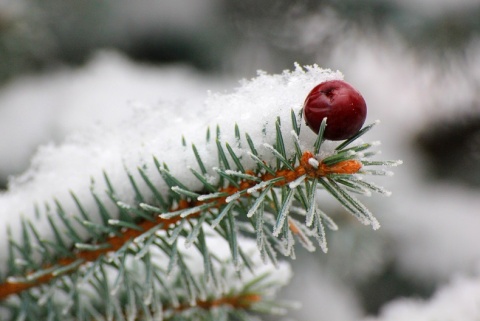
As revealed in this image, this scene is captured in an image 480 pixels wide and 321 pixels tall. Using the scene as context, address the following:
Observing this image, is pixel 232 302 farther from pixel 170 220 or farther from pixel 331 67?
pixel 331 67

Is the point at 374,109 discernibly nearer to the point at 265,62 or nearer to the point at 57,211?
the point at 265,62

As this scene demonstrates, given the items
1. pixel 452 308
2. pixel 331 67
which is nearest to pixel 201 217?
pixel 452 308

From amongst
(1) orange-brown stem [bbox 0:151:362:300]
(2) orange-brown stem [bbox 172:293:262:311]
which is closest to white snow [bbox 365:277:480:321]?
(2) orange-brown stem [bbox 172:293:262:311]

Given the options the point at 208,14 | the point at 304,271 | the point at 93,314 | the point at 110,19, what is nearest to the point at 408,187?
the point at 304,271

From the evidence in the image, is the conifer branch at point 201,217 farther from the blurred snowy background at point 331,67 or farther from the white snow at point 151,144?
the blurred snowy background at point 331,67

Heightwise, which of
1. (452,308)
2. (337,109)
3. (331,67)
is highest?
(331,67)

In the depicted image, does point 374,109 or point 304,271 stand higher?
point 374,109
